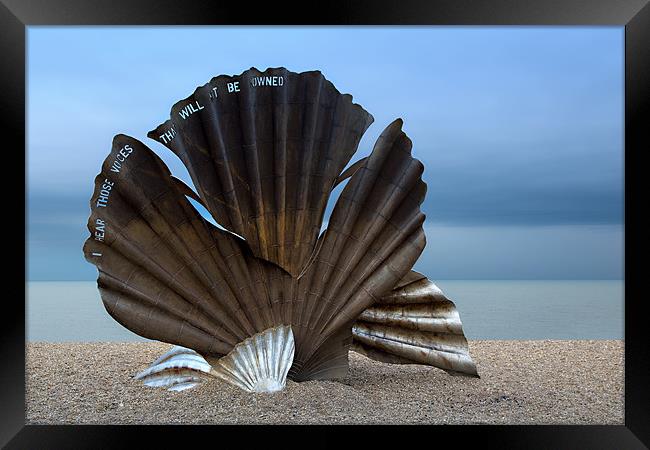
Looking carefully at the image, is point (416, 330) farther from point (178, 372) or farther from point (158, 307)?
point (158, 307)

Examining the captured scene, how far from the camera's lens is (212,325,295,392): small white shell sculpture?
11.8ft

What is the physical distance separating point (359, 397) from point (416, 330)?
0.93 metres

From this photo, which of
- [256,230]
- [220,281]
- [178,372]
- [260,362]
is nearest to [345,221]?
[256,230]

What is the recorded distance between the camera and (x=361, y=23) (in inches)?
122

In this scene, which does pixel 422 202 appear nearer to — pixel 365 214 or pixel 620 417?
pixel 365 214

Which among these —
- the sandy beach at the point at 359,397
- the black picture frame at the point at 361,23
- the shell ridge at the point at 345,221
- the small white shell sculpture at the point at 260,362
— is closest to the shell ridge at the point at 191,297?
the small white shell sculpture at the point at 260,362

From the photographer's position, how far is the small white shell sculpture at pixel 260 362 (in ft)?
11.8

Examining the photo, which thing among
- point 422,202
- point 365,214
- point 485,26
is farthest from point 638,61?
point 365,214

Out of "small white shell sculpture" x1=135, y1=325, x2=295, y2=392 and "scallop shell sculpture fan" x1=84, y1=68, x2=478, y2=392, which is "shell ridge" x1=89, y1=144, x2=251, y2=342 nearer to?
"scallop shell sculpture fan" x1=84, y1=68, x2=478, y2=392

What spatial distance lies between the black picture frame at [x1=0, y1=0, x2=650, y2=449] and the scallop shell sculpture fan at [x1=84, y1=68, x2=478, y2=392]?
54 centimetres

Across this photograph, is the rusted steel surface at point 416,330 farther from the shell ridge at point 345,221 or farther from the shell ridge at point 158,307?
the shell ridge at point 158,307

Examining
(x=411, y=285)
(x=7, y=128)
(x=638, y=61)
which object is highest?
(x=638, y=61)

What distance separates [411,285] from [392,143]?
3.61 feet

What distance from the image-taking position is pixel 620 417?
11.9 feet
